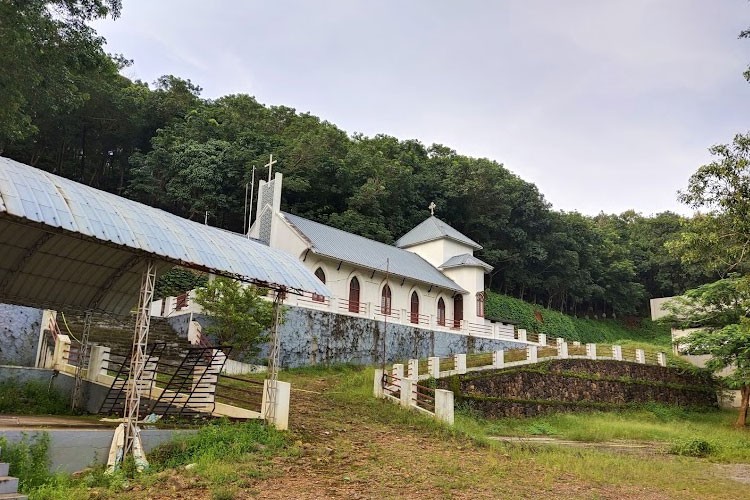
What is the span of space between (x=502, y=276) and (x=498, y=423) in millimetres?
30628

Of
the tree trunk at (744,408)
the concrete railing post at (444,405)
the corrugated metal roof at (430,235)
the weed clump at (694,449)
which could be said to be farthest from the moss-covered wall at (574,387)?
the corrugated metal roof at (430,235)

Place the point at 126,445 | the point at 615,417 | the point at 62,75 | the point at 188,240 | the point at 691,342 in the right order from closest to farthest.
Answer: the point at 126,445 → the point at 188,240 → the point at 62,75 → the point at 615,417 → the point at 691,342

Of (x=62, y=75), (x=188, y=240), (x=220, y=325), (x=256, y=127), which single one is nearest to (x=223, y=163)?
(x=256, y=127)

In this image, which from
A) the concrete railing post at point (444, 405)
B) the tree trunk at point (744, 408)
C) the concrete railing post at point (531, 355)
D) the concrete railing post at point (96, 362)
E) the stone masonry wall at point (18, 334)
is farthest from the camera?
the tree trunk at point (744, 408)

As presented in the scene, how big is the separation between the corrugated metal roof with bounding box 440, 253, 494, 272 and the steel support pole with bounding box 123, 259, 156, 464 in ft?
86.3

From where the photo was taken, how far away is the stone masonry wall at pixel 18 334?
49.6 ft

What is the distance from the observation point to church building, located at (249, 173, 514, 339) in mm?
27703

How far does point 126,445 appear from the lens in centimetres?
895

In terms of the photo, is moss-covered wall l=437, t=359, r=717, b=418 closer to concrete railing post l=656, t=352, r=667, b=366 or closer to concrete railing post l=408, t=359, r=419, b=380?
concrete railing post l=656, t=352, r=667, b=366

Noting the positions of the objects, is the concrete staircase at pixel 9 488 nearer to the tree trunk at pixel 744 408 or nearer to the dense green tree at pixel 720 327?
the dense green tree at pixel 720 327

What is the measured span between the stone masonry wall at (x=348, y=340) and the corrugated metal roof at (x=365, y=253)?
3814 mm

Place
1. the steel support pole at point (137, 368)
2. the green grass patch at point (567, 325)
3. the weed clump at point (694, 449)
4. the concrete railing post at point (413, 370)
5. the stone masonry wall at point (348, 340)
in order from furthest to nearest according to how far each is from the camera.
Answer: the green grass patch at point (567, 325) → the stone masonry wall at point (348, 340) → the concrete railing post at point (413, 370) → the weed clump at point (694, 449) → the steel support pole at point (137, 368)

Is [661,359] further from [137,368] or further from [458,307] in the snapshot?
[137,368]

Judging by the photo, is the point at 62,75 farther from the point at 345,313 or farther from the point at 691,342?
the point at 691,342
